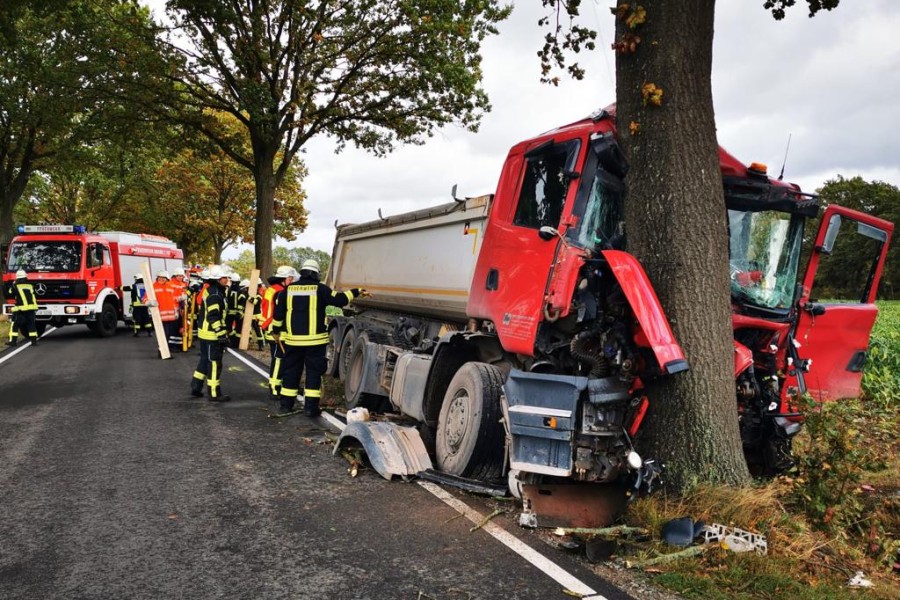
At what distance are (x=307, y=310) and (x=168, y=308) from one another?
7.73m

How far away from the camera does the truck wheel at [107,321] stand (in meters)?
18.3

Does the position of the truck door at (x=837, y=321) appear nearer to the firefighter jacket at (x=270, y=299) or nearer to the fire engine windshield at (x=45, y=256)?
the firefighter jacket at (x=270, y=299)

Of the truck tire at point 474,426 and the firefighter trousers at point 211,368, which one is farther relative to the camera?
the firefighter trousers at point 211,368

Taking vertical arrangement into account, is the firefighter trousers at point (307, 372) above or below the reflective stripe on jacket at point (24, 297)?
below

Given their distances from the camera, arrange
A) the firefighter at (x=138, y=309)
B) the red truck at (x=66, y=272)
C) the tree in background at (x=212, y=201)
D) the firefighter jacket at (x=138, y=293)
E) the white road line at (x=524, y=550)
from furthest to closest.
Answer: the tree in background at (x=212, y=201)
the firefighter at (x=138, y=309)
the red truck at (x=66, y=272)
the firefighter jacket at (x=138, y=293)
the white road line at (x=524, y=550)

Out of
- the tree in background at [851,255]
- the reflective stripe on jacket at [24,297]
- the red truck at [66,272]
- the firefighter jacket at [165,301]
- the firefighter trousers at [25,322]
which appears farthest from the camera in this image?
the tree in background at [851,255]

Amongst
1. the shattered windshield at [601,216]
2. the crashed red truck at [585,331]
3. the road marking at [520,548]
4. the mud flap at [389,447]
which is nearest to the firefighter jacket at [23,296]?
the crashed red truck at [585,331]

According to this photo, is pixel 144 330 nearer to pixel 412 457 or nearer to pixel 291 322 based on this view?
pixel 291 322

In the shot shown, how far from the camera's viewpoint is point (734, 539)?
3.89 metres

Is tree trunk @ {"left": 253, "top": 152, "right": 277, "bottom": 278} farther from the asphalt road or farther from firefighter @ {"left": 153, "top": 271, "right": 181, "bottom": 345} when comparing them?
the asphalt road

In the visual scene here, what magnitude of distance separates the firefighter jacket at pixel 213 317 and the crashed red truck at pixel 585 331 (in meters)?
3.26

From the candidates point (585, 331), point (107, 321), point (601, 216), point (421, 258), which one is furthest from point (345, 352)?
point (107, 321)

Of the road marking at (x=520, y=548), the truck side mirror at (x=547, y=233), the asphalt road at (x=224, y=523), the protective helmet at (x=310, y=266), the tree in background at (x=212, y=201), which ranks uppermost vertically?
the tree in background at (x=212, y=201)

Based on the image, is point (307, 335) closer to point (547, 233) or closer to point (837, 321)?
point (547, 233)
